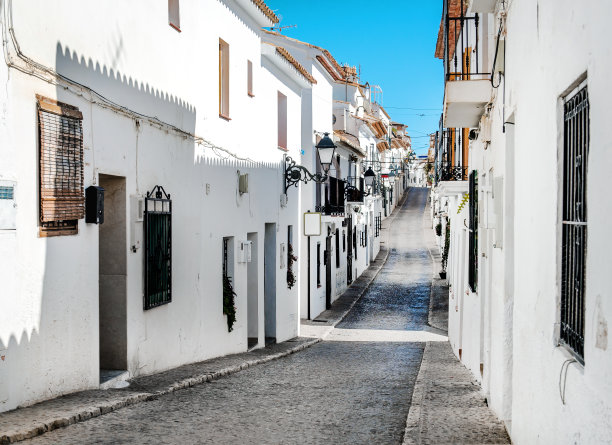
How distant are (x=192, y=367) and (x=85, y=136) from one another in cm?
455

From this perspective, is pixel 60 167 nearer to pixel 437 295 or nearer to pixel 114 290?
pixel 114 290

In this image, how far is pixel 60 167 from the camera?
7.96 m

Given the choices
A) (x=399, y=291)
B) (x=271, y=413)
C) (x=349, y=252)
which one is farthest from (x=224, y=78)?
(x=349, y=252)

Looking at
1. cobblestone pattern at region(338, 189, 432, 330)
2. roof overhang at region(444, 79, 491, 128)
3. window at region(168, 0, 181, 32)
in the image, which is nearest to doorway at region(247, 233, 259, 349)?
window at region(168, 0, 181, 32)

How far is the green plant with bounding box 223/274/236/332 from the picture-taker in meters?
14.6

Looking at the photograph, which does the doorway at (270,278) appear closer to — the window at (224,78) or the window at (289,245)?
the window at (289,245)

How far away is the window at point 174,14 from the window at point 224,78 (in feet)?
8.65

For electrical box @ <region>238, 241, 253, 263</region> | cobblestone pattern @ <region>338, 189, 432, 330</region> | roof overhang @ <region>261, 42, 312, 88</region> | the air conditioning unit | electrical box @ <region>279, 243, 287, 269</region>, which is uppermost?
roof overhang @ <region>261, 42, 312, 88</region>

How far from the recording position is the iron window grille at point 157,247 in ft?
34.6

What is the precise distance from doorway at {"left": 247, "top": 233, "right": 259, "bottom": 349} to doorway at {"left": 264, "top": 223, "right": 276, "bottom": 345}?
1.21m

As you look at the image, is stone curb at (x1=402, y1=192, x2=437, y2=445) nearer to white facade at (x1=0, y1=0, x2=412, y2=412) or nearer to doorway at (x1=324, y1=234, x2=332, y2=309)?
white facade at (x1=0, y1=0, x2=412, y2=412)

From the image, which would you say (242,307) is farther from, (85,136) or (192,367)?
(85,136)

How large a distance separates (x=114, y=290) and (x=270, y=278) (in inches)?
339

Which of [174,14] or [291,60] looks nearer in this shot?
[174,14]
